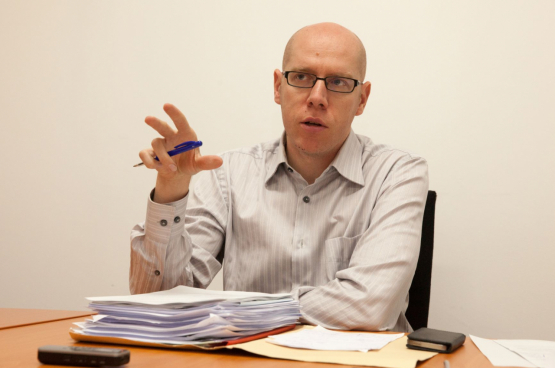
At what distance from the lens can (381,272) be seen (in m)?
1.32

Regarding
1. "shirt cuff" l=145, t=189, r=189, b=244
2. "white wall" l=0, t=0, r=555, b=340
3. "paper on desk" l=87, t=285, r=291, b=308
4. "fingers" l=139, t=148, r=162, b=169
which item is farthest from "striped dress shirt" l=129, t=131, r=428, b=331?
"white wall" l=0, t=0, r=555, b=340

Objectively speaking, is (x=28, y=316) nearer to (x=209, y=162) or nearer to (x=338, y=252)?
(x=209, y=162)

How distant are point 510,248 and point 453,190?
0.96 feet

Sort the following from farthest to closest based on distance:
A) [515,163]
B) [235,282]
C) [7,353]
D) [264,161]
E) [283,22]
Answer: [283,22] → [515,163] → [264,161] → [235,282] → [7,353]

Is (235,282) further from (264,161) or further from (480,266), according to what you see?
(480,266)

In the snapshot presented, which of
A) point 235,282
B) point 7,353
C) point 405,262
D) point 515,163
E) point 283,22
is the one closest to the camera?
point 7,353

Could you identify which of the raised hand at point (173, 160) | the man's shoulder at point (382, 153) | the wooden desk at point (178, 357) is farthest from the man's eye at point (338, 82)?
the wooden desk at point (178, 357)

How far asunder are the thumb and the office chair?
2.59 ft

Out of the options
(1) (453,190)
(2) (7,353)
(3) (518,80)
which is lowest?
(2) (7,353)

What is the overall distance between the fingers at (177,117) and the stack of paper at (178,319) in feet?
1.24

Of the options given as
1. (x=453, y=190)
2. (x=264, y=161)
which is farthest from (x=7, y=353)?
(x=453, y=190)

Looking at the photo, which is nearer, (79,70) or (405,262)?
(405,262)

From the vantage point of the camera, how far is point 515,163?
197cm

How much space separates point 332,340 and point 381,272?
358 millimetres
